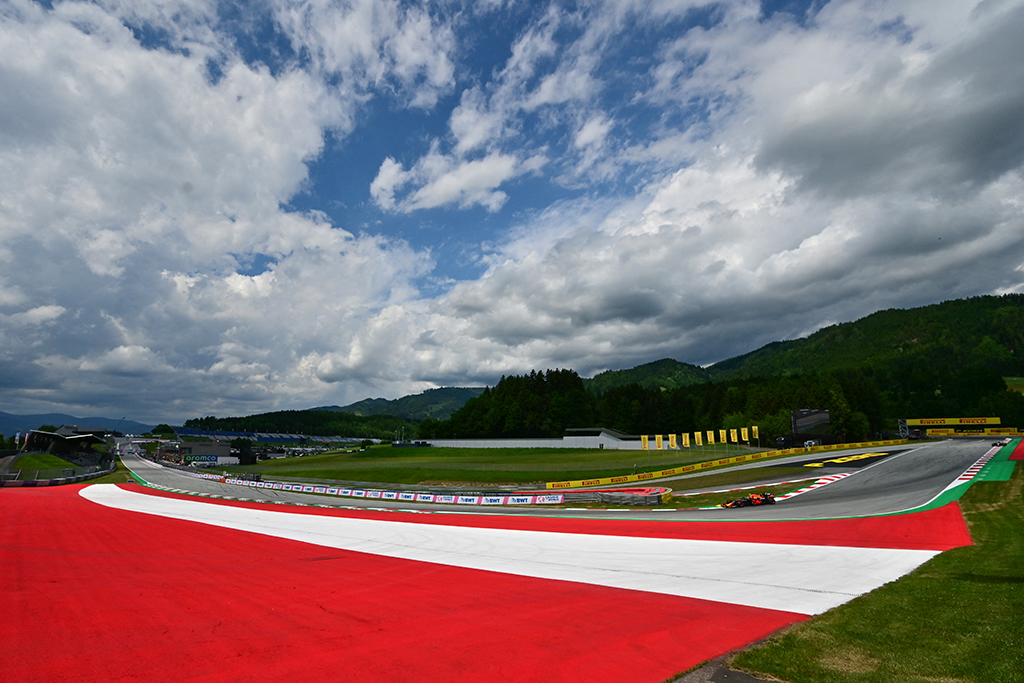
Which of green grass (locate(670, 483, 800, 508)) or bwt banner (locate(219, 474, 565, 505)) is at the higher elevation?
green grass (locate(670, 483, 800, 508))

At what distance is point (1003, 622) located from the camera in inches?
333

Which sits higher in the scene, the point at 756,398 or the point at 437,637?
the point at 756,398

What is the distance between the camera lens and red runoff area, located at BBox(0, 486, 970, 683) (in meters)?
7.97

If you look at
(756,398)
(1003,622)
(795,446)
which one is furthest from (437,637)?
(756,398)

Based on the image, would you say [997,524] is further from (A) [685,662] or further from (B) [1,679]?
(B) [1,679]

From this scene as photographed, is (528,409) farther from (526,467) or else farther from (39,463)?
(39,463)

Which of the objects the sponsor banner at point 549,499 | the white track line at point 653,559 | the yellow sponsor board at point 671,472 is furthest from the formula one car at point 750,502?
the yellow sponsor board at point 671,472

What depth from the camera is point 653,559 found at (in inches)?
667

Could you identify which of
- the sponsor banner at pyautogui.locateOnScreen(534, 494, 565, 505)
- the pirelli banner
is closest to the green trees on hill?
the sponsor banner at pyautogui.locateOnScreen(534, 494, 565, 505)

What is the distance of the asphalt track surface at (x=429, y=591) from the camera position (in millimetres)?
8297

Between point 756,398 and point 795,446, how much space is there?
36096 mm

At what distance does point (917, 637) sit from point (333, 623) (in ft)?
36.5

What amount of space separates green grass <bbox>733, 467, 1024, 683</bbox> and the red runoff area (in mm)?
1167

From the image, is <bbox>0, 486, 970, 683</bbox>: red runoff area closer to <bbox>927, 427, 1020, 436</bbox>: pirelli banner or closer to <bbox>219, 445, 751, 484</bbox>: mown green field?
<bbox>219, 445, 751, 484</bbox>: mown green field
